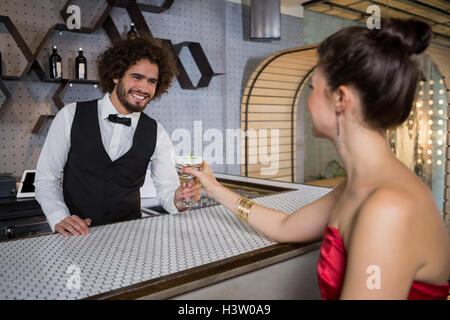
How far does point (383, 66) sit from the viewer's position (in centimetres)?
95

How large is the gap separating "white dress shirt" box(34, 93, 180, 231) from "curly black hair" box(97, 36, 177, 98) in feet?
1.07

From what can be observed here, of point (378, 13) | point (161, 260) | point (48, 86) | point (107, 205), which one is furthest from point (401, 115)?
point (378, 13)

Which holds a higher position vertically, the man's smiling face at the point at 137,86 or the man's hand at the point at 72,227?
the man's smiling face at the point at 137,86

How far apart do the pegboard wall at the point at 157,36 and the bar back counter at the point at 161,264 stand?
2.72 metres

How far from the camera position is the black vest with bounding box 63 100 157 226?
7.22ft

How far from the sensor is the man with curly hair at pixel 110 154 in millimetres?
2166

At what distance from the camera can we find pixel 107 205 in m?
2.27

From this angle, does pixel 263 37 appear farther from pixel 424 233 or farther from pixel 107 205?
pixel 424 233

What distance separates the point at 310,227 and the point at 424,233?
0.48 m

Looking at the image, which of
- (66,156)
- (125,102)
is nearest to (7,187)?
(66,156)

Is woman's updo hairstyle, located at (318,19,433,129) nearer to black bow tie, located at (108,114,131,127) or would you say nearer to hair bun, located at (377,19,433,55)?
hair bun, located at (377,19,433,55)

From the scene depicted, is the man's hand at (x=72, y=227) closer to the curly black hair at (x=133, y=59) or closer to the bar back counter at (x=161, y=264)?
the bar back counter at (x=161, y=264)

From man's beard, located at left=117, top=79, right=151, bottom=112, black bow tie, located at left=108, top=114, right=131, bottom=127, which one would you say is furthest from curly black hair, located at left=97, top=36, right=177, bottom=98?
black bow tie, located at left=108, top=114, right=131, bottom=127

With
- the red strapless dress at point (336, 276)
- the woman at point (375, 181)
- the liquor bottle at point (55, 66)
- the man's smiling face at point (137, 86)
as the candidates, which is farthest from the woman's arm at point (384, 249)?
the liquor bottle at point (55, 66)
